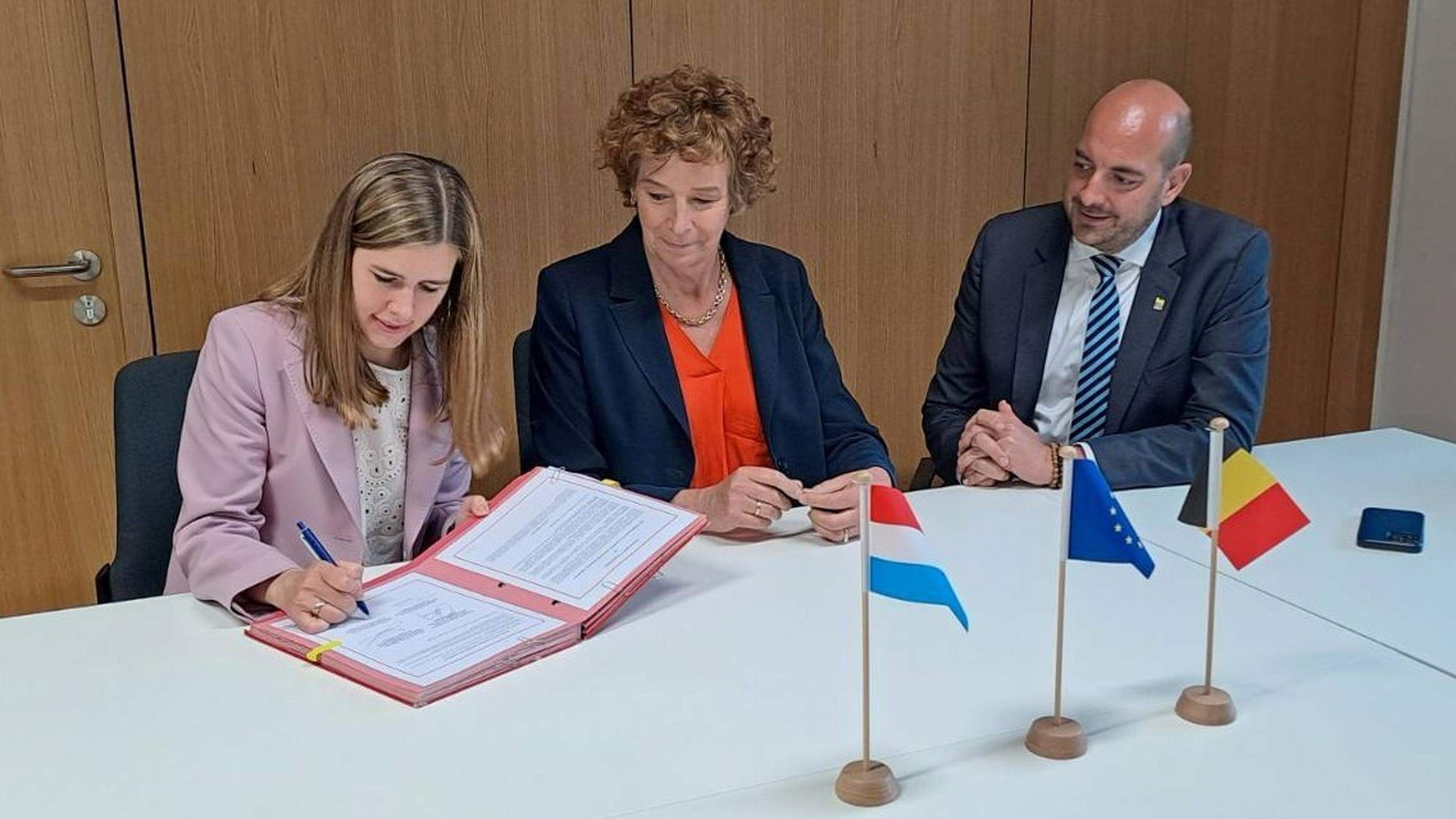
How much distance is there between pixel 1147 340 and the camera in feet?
7.43

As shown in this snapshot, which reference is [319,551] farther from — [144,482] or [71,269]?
[71,269]

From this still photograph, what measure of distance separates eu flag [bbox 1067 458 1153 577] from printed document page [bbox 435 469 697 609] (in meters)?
0.55

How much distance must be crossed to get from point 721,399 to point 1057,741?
1.06 metres

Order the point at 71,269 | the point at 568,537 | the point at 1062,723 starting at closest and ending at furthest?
1. the point at 1062,723
2. the point at 568,537
3. the point at 71,269

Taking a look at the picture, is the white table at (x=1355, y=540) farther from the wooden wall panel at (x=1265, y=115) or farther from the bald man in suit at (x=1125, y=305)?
the wooden wall panel at (x=1265, y=115)

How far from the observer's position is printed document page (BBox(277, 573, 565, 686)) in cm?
138

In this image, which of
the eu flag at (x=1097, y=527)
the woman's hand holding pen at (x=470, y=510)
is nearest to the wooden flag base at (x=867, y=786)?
the eu flag at (x=1097, y=527)

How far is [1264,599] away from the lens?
1604 mm

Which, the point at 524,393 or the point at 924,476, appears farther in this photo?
the point at 924,476

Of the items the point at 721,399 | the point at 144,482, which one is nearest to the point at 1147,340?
the point at 721,399

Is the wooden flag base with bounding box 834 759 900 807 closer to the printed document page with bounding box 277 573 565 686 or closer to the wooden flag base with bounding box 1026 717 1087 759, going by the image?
the wooden flag base with bounding box 1026 717 1087 759

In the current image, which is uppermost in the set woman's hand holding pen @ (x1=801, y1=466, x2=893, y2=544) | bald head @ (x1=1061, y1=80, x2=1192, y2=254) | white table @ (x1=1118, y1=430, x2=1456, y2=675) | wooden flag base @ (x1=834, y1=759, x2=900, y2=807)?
bald head @ (x1=1061, y1=80, x2=1192, y2=254)

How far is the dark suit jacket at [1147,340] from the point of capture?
218cm

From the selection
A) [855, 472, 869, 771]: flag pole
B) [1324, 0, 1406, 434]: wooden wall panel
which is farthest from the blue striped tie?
[1324, 0, 1406, 434]: wooden wall panel
